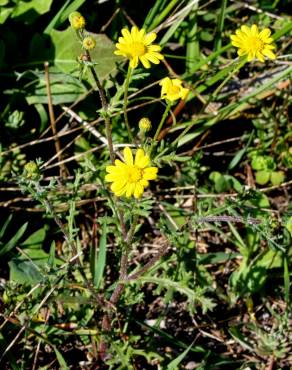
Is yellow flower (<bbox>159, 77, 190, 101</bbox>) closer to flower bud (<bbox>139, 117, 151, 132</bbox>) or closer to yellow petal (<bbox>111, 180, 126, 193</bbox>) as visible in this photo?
flower bud (<bbox>139, 117, 151, 132</bbox>)

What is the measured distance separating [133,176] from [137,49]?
442mm

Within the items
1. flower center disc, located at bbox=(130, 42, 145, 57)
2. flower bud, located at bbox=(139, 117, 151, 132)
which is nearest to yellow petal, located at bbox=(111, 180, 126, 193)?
flower bud, located at bbox=(139, 117, 151, 132)

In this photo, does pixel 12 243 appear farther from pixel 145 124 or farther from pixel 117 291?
pixel 145 124

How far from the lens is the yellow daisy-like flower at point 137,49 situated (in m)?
1.84

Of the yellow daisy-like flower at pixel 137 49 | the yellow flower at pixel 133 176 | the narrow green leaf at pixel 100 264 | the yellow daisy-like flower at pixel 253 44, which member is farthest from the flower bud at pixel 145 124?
the narrow green leaf at pixel 100 264

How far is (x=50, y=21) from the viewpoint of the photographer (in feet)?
9.86

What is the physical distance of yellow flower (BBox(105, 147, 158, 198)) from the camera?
1794 millimetres

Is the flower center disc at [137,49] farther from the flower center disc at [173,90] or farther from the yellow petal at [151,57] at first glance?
the flower center disc at [173,90]

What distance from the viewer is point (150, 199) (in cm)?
291

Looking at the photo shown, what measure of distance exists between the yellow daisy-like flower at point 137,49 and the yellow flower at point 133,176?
31 centimetres

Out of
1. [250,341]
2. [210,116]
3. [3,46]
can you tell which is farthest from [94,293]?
[3,46]

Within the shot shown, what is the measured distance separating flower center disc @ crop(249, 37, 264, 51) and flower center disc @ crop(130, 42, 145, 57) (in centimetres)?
43

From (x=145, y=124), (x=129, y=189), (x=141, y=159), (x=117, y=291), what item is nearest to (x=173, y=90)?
(x=145, y=124)

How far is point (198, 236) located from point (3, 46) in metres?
1.43
